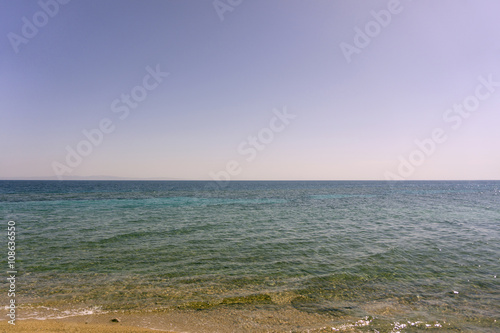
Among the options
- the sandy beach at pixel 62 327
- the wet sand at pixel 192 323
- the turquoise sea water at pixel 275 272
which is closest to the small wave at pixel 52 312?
the turquoise sea water at pixel 275 272

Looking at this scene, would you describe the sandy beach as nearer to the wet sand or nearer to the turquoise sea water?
the wet sand

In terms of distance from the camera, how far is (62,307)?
767 centimetres

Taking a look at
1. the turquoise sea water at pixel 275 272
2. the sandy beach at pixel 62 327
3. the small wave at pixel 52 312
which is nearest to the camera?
the sandy beach at pixel 62 327

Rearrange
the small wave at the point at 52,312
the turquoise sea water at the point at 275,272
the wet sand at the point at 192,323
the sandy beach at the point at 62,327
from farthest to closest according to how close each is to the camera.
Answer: the turquoise sea water at the point at 275,272, the small wave at the point at 52,312, the wet sand at the point at 192,323, the sandy beach at the point at 62,327

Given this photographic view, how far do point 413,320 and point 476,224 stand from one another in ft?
73.0

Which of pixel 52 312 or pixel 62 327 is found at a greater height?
pixel 62 327

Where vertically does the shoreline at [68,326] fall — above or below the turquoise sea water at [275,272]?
above

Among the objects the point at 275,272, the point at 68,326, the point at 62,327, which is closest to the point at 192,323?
the point at 68,326

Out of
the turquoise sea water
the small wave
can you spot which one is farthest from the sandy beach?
the turquoise sea water

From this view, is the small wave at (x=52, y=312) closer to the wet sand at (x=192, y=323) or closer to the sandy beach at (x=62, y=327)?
the wet sand at (x=192, y=323)

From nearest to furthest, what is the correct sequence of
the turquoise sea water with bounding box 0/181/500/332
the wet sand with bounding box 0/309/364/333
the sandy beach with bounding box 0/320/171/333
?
the sandy beach with bounding box 0/320/171/333 → the wet sand with bounding box 0/309/364/333 → the turquoise sea water with bounding box 0/181/500/332

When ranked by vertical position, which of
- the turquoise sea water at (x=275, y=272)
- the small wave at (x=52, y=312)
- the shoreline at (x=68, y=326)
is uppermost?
the shoreline at (x=68, y=326)

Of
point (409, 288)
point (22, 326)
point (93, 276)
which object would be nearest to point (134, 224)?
point (93, 276)

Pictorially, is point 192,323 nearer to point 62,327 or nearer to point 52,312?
point 62,327
